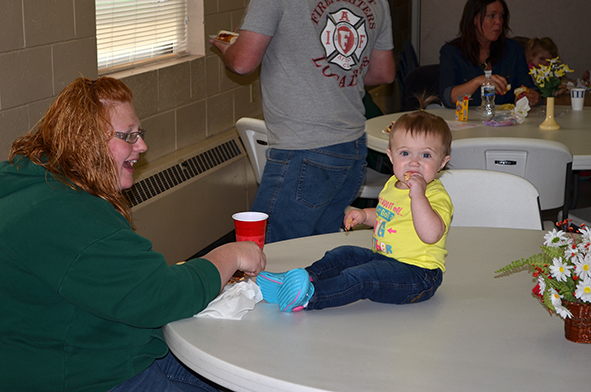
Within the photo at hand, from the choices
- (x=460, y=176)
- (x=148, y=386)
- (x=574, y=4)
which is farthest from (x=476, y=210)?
(x=574, y=4)

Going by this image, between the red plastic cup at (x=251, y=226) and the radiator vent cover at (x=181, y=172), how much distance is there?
5.62 ft

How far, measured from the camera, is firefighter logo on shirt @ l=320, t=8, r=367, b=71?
93.8 inches

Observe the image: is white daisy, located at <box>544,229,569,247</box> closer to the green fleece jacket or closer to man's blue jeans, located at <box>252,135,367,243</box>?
the green fleece jacket

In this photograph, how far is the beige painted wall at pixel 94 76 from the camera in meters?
2.55

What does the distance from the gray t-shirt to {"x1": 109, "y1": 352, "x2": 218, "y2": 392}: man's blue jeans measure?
3.46ft

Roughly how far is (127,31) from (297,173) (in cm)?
159

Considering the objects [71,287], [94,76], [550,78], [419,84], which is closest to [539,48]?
[419,84]

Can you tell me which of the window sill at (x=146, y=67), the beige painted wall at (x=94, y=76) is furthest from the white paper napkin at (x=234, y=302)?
the window sill at (x=146, y=67)

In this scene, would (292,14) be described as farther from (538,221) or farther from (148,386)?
(148,386)

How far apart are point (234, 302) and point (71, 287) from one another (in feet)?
1.17

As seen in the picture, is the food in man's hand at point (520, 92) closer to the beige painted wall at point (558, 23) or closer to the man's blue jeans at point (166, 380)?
the man's blue jeans at point (166, 380)

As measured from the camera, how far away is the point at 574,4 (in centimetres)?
714

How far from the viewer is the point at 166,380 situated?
149cm

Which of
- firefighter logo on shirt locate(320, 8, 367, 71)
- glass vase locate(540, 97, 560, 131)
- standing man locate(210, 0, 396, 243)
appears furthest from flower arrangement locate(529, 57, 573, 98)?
firefighter logo on shirt locate(320, 8, 367, 71)
